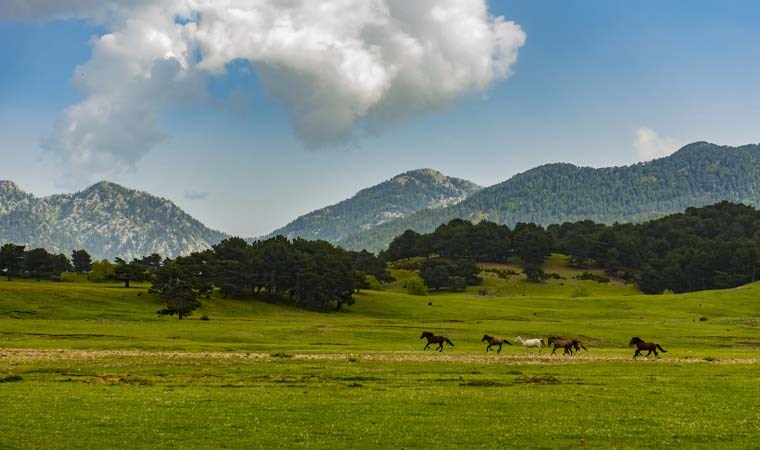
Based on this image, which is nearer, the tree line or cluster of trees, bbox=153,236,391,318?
cluster of trees, bbox=153,236,391,318

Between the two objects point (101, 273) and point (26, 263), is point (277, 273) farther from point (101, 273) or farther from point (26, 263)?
point (26, 263)

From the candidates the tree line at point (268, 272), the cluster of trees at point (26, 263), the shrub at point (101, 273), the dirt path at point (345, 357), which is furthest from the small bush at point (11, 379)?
the cluster of trees at point (26, 263)

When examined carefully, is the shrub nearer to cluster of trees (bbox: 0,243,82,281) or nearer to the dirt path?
cluster of trees (bbox: 0,243,82,281)

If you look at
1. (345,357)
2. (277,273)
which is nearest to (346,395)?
(345,357)

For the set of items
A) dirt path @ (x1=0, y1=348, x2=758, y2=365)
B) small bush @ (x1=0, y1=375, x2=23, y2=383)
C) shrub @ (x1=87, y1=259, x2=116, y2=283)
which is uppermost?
shrub @ (x1=87, y1=259, x2=116, y2=283)

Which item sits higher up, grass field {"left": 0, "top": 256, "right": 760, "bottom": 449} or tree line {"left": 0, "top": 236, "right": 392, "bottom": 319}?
tree line {"left": 0, "top": 236, "right": 392, "bottom": 319}

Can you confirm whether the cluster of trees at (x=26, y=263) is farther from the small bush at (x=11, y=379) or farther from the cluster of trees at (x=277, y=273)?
the small bush at (x=11, y=379)

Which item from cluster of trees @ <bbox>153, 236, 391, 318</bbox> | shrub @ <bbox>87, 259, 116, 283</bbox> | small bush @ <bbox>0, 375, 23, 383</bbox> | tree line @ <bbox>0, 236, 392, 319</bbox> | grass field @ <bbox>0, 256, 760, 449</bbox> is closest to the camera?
grass field @ <bbox>0, 256, 760, 449</bbox>

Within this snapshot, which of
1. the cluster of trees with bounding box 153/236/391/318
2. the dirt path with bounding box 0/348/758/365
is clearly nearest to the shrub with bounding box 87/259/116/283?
the cluster of trees with bounding box 153/236/391/318

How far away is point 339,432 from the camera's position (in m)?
23.5

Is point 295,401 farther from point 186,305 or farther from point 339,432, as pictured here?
point 186,305

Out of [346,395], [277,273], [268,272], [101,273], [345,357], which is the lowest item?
[345,357]

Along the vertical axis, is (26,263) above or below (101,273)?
above

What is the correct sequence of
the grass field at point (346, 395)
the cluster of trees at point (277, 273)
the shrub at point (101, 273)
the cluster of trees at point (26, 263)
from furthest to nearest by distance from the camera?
the shrub at point (101, 273), the cluster of trees at point (26, 263), the cluster of trees at point (277, 273), the grass field at point (346, 395)
